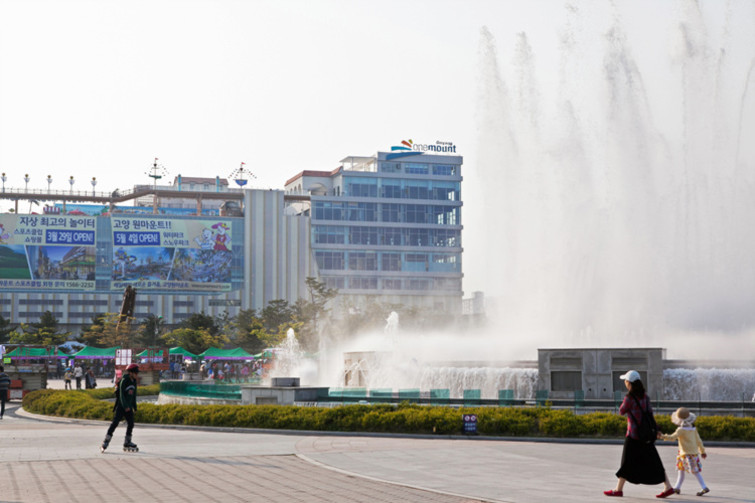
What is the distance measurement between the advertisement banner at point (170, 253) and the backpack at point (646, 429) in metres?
121

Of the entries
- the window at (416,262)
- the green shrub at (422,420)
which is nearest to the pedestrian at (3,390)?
the green shrub at (422,420)

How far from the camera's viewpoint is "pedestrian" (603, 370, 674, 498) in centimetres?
1188

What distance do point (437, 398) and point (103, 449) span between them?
10130mm

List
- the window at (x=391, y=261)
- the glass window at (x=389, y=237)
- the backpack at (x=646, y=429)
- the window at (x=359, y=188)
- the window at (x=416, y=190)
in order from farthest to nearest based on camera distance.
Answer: the window at (x=416, y=190) → the glass window at (x=389, y=237) → the window at (x=391, y=261) → the window at (x=359, y=188) → the backpack at (x=646, y=429)

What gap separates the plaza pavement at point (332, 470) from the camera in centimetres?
1220

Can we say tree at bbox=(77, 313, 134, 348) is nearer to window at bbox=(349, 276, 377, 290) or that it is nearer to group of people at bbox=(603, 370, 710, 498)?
window at bbox=(349, 276, 377, 290)

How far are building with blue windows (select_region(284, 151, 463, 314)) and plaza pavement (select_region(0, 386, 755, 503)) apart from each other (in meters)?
116

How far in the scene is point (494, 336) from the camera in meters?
47.3

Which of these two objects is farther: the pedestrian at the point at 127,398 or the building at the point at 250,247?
the building at the point at 250,247

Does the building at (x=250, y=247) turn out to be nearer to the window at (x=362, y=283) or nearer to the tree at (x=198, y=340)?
the window at (x=362, y=283)

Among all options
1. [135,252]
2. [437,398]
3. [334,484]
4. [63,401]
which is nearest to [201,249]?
[135,252]

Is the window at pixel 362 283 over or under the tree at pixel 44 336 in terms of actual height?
over

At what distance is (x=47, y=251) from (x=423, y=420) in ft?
375

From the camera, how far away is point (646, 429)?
1199 centimetres
